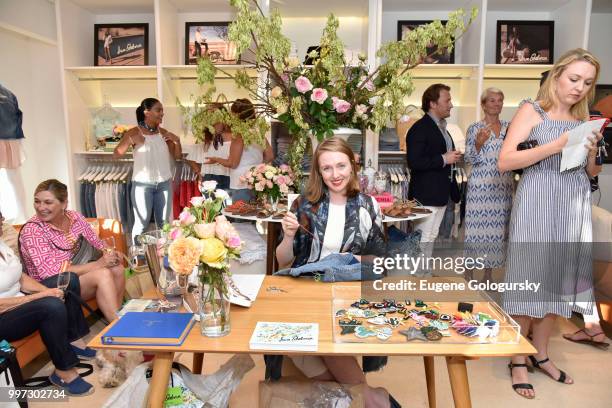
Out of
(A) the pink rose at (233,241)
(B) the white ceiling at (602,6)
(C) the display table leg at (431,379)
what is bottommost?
(C) the display table leg at (431,379)

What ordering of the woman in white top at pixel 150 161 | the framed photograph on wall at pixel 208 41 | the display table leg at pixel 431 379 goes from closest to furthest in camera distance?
the display table leg at pixel 431 379
the woman in white top at pixel 150 161
the framed photograph on wall at pixel 208 41

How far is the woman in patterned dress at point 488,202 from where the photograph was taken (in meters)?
3.45

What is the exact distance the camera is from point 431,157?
3.69m

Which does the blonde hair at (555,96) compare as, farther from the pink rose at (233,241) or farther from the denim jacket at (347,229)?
the pink rose at (233,241)

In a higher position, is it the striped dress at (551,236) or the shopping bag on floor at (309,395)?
the striped dress at (551,236)

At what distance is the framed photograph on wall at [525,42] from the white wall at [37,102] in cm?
442

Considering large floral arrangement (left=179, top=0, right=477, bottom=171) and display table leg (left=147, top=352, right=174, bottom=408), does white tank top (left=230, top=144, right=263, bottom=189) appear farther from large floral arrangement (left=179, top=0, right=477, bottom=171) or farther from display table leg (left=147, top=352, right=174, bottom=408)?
display table leg (left=147, top=352, right=174, bottom=408)

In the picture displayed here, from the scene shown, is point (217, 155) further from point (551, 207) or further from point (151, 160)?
point (551, 207)

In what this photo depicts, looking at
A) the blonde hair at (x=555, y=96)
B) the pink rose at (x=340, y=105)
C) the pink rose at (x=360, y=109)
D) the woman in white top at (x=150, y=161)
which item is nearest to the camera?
the blonde hair at (x=555, y=96)

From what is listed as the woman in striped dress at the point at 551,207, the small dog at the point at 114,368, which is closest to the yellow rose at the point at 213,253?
the small dog at the point at 114,368

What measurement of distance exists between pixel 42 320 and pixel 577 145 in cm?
278

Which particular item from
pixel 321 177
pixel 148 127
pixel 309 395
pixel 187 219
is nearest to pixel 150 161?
pixel 148 127

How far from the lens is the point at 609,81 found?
475 cm

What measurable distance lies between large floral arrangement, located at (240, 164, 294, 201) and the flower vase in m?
1.83
